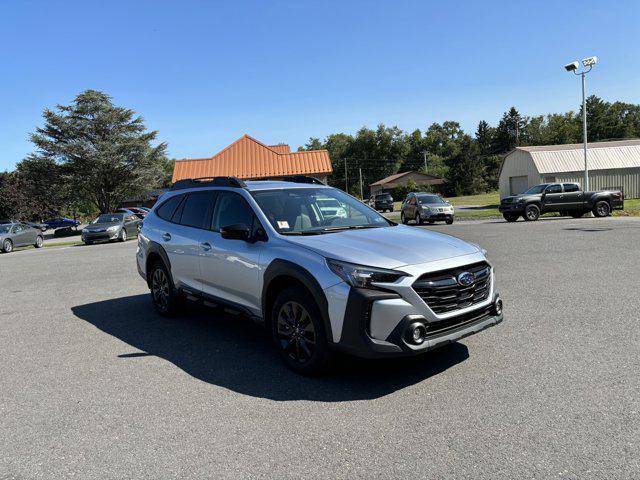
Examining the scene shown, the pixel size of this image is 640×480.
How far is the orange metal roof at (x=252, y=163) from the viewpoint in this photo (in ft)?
148

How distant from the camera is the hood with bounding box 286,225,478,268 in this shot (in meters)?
4.11

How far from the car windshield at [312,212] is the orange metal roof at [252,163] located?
126 ft

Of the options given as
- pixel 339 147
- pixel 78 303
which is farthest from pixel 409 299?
pixel 339 147

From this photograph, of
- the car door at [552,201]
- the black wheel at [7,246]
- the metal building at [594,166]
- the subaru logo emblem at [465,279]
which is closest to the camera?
the subaru logo emblem at [465,279]

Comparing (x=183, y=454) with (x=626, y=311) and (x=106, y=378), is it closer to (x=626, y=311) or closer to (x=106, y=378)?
(x=106, y=378)

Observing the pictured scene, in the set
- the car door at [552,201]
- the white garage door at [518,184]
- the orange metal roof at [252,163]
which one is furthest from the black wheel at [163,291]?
the white garage door at [518,184]

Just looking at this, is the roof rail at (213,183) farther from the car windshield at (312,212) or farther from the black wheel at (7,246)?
the black wheel at (7,246)

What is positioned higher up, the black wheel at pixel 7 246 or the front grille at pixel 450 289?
the front grille at pixel 450 289

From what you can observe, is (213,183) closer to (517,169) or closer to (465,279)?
(465,279)

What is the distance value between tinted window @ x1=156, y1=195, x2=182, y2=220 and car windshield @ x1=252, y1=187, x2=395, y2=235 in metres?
1.92

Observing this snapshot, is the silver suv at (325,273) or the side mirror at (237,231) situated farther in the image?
the side mirror at (237,231)

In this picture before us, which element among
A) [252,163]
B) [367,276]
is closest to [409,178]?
[252,163]

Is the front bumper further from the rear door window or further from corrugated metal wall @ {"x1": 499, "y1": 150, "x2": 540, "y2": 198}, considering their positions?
corrugated metal wall @ {"x1": 499, "y1": 150, "x2": 540, "y2": 198}

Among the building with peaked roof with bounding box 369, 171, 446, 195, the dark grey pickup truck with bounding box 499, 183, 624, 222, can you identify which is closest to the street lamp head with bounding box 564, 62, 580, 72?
the dark grey pickup truck with bounding box 499, 183, 624, 222
